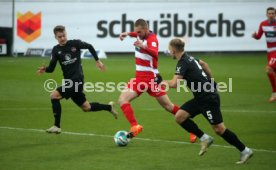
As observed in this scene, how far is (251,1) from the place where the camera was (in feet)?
118

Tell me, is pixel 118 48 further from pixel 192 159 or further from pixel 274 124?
pixel 192 159

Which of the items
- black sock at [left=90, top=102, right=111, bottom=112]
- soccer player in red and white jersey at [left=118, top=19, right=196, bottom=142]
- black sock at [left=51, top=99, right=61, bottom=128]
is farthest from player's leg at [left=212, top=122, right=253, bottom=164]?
black sock at [left=90, top=102, right=111, bottom=112]

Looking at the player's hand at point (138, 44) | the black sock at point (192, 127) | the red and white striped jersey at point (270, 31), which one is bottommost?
the black sock at point (192, 127)

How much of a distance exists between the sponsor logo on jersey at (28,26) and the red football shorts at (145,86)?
71.0 ft

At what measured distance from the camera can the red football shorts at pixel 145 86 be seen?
13.2m

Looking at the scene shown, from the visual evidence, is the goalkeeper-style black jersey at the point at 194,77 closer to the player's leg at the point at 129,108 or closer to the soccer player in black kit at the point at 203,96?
the soccer player in black kit at the point at 203,96

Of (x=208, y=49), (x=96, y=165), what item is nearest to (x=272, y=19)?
(x=96, y=165)

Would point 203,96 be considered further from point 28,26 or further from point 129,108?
point 28,26

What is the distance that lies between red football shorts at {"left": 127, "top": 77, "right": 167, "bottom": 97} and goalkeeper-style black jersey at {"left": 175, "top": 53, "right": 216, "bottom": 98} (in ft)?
6.55

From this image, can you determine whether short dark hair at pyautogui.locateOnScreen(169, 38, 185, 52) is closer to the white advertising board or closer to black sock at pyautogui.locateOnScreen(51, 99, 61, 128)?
black sock at pyautogui.locateOnScreen(51, 99, 61, 128)

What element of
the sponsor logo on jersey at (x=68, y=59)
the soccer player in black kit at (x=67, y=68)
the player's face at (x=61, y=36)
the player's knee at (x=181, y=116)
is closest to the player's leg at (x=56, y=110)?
the soccer player in black kit at (x=67, y=68)

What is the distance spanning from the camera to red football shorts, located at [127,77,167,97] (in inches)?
521

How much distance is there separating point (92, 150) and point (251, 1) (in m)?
25.4

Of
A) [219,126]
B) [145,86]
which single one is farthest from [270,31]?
[219,126]
